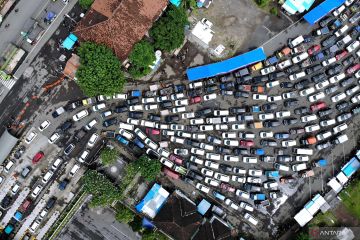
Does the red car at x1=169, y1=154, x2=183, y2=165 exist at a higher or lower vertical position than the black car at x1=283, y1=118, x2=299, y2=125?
lower

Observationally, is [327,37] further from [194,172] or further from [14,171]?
[14,171]

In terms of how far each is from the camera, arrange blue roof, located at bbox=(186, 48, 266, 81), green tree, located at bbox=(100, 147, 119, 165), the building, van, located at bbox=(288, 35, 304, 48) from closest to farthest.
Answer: the building → green tree, located at bbox=(100, 147, 119, 165) → blue roof, located at bbox=(186, 48, 266, 81) → van, located at bbox=(288, 35, 304, 48)

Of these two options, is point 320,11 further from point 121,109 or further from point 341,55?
point 121,109

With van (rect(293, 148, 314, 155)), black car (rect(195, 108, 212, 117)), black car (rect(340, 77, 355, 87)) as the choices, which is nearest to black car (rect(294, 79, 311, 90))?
black car (rect(340, 77, 355, 87))

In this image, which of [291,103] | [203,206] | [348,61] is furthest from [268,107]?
[203,206]

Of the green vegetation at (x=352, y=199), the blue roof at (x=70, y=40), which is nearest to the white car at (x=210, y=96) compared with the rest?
the blue roof at (x=70, y=40)

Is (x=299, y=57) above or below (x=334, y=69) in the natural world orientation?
below

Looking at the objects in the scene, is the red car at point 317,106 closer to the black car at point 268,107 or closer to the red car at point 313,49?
the black car at point 268,107

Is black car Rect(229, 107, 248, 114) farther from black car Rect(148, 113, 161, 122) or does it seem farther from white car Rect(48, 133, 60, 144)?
white car Rect(48, 133, 60, 144)
